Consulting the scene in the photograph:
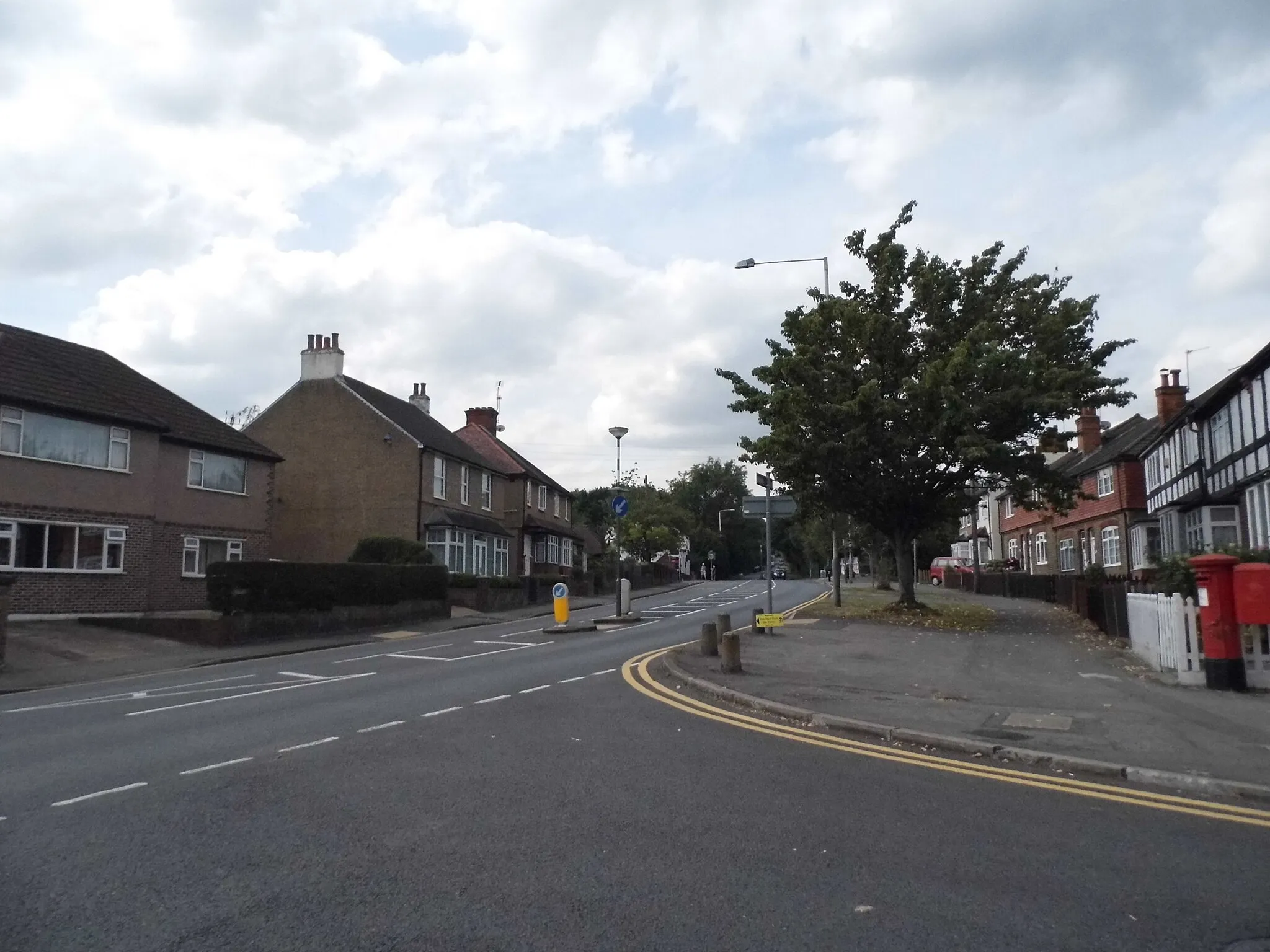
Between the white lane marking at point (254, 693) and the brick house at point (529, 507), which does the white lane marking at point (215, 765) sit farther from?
the brick house at point (529, 507)

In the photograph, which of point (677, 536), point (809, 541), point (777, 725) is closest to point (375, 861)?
point (777, 725)

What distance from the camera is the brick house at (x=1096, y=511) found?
4053cm

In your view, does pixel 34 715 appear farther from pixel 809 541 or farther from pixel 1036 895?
pixel 809 541

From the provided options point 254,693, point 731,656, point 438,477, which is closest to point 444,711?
point 254,693

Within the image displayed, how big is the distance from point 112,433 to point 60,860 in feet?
76.6

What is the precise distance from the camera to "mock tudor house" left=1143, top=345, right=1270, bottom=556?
24109mm

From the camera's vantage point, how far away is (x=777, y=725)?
10484 mm

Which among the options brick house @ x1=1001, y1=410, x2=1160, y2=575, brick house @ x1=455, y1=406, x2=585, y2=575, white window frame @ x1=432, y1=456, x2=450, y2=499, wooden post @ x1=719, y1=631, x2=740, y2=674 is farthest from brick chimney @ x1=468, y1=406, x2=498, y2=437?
wooden post @ x1=719, y1=631, x2=740, y2=674

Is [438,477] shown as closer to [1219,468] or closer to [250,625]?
[250,625]

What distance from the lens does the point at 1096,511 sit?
44.5 m

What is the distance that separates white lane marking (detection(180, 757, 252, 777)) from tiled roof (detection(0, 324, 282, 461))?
18.9 m

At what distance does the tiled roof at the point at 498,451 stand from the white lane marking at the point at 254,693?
1369 inches

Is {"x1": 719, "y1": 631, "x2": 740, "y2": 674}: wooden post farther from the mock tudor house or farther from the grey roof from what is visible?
the grey roof

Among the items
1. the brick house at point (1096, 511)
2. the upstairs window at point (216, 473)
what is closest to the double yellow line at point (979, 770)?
the upstairs window at point (216, 473)
